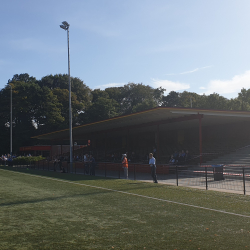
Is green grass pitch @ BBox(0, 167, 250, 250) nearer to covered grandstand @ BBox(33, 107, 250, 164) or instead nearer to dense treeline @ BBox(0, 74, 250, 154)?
covered grandstand @ BBox(33, 107, 250, 164)

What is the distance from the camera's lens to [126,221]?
7.32 metres

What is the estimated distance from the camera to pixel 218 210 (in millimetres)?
8562

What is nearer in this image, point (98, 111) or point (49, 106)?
point (49, 106)

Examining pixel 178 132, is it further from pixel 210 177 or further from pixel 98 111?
pixel 98 111

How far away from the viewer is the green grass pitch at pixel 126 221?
5570 millimetres

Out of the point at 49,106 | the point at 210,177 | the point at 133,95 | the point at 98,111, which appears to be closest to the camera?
the point at 210,177

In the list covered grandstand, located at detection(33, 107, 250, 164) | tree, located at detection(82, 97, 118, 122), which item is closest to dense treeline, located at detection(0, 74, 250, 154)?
tree, located at detection(82, 97, 118, 122)

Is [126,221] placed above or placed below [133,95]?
below

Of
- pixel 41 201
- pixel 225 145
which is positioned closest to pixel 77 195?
pixel 41 201

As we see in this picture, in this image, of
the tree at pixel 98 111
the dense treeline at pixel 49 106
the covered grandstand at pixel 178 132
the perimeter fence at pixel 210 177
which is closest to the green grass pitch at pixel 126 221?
the perimeter fence at pixel 210 177

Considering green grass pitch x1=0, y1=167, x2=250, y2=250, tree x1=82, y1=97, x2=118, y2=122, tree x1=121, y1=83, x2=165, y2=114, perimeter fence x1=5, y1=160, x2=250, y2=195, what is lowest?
green grass pitch x1=0, y1=167, x2=250, y2=250

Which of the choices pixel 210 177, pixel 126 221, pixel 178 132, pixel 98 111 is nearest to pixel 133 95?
pixel 98 111

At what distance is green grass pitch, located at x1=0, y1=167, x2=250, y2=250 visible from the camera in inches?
219

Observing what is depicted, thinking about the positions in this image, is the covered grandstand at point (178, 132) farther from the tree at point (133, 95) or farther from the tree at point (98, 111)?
the tree at point (133, 95)
